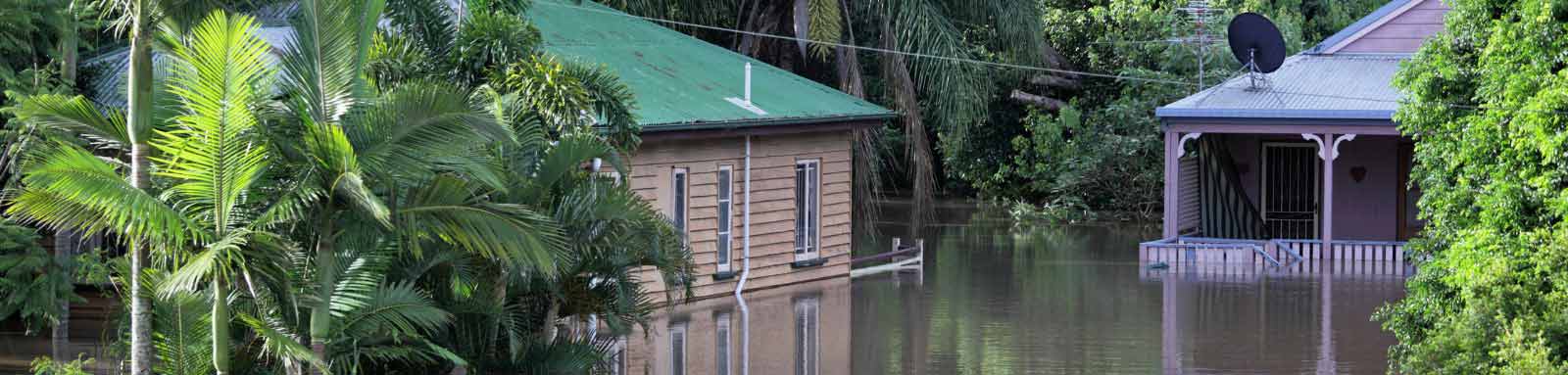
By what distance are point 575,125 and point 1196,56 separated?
2178 centimetres

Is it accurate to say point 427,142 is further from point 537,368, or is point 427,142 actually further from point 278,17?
point 278,17

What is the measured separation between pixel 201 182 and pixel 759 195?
12273 millimetres

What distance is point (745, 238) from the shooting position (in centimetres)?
2159

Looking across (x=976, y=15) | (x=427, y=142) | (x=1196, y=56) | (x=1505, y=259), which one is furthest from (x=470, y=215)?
(x=1196, y=56)

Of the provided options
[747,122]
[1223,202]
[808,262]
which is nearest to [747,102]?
[747,122]

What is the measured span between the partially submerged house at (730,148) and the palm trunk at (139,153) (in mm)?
9199

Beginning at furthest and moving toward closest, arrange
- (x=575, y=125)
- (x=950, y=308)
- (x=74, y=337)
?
1. (x=950, y=308)
2. (x=74, y=337)
3. (x=575, y=125)

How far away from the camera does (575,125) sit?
1349cm

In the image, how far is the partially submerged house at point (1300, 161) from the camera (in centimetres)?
2511

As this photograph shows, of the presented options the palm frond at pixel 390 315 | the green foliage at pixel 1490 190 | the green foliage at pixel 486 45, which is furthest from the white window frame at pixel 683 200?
the palm frond at pixel 390 315

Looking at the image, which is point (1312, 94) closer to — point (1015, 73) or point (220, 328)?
point (1015, 73)

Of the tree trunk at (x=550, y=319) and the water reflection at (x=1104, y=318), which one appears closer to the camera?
the tree trunk at (x=550, y=319)

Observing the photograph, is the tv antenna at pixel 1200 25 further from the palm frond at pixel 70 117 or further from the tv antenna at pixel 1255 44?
the palm frond at pixel 70 117

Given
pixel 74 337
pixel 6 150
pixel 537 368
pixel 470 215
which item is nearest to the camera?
pixel 470 215
